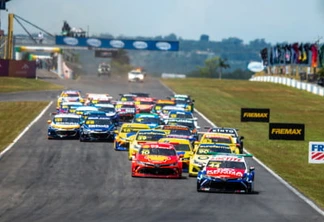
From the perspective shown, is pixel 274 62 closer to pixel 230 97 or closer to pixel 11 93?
pixel 230 97

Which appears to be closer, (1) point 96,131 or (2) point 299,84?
(1) point 96,131

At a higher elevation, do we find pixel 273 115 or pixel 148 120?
pixel 273 115

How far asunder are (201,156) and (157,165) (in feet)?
5.45

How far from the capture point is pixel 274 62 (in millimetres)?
140250

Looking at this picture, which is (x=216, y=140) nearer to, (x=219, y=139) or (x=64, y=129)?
(x=219, y=139)

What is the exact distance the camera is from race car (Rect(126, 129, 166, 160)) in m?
42.7

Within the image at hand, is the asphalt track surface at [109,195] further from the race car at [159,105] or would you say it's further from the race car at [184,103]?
the race car at [184,103]

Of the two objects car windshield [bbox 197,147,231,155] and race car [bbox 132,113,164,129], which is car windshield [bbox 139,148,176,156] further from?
race car [bbox 132,113,164,129]

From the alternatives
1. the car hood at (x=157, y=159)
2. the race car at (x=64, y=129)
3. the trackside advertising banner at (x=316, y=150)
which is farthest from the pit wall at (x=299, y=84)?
the trackside advertising banner at (x=316, y=150)

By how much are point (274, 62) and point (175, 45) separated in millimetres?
13525

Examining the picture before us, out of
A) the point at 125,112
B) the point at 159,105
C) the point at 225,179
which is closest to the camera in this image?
the point at 225,179

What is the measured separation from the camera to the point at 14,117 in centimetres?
6925

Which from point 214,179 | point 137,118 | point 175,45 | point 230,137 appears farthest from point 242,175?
point 175,45

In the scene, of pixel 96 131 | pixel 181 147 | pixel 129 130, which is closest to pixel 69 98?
pixel 96 131
